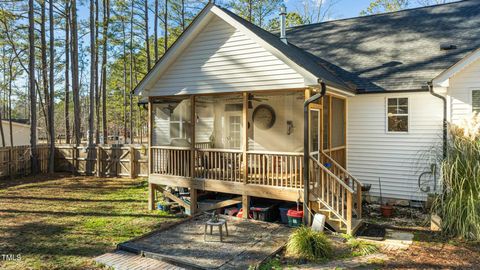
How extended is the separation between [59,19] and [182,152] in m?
18.3

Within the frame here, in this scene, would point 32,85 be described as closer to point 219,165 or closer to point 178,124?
point 178,124

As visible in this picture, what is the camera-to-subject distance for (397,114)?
372 inches

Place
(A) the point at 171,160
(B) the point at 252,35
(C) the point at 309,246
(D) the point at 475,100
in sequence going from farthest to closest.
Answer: (A) the point at 171,160
(D) the point at 475,100
(B) the point at 252,35
(C) the point at 309,246

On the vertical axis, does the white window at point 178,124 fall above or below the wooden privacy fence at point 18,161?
above

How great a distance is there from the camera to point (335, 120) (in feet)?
32.0

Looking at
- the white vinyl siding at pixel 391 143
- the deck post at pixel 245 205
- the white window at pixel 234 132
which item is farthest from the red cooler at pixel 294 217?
the white window at pixel 234 132

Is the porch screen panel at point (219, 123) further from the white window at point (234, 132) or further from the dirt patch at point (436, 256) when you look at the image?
the dirt patch at point (436, 256)

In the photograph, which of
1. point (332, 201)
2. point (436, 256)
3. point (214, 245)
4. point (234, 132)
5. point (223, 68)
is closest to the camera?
point (436, 256)

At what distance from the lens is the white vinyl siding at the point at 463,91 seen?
8297 millimetres

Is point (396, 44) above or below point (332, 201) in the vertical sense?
above

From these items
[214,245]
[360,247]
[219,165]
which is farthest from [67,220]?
[360,247]

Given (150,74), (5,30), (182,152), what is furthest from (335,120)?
(5,30)

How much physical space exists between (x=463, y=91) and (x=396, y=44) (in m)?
3.36

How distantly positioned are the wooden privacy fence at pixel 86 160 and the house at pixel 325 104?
16.2ft
